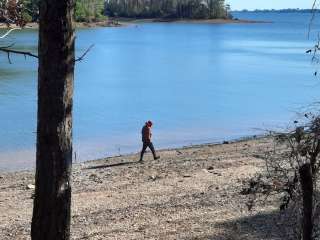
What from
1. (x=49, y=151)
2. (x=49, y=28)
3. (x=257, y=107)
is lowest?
(x=257, y=107)

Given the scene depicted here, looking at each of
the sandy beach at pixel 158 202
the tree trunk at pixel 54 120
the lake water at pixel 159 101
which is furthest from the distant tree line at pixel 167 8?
the tree trunk at pixel 54 120

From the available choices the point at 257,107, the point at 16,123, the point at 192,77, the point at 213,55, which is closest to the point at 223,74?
the point at 192,77

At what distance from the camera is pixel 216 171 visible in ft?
48.4

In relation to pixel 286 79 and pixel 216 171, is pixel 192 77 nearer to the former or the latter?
pixel 286 79

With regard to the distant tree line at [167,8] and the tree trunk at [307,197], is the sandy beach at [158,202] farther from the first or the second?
the distant tree line at [167,8]

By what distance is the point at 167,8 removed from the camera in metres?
192

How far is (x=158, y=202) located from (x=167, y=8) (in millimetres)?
183963

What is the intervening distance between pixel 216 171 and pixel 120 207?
13.2ft

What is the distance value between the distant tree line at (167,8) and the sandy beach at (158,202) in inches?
6702

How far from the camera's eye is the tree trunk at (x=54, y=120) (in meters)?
3.85

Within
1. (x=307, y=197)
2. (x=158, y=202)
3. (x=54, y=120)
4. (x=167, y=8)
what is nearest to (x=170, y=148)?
(x=158, y=202)

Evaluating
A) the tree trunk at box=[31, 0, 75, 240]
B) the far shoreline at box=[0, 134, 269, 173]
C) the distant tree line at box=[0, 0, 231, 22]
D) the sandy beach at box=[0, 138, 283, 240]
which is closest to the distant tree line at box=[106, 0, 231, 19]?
the distant tree line at box=[0, 0, 231, 22]

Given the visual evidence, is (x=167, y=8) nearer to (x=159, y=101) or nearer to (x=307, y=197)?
(x=159, y=101)

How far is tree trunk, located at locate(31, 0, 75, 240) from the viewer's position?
3.85 meters
